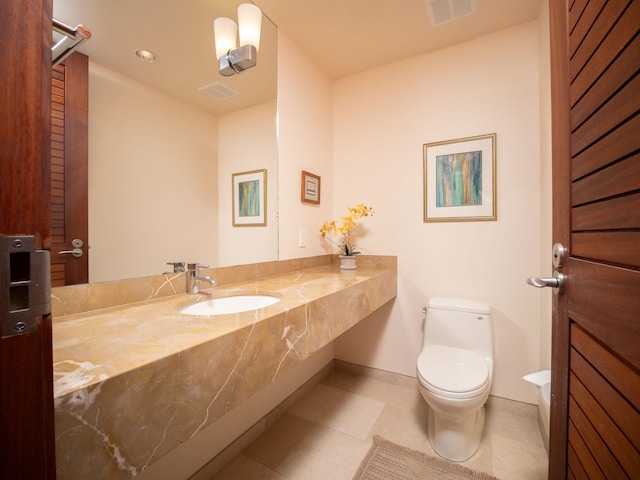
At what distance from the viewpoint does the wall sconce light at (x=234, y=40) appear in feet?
4.73

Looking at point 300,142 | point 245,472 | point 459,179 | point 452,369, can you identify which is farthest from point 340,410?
point 300,142

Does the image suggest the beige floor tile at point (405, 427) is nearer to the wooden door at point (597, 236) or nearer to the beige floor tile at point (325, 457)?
the beige floor tile at point (325, 457)

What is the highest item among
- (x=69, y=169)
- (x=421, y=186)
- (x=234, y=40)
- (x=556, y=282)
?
(x=234, y=40)

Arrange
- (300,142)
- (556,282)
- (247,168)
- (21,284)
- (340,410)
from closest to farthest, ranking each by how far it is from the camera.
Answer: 1. (21,284)
2. (556,282)
3. (247,168)
4. (340,410)
5. (300,142)

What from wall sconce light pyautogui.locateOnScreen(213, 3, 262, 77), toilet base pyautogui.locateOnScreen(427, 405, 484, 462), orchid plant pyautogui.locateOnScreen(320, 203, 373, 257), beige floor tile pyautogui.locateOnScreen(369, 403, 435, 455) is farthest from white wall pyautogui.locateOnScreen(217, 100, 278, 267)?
toilet base pyautogui.locateOnScreen(427, 405, 484, 462)

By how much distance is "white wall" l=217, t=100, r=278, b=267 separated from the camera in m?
1.56

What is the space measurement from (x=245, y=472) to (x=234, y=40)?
7.20 ft

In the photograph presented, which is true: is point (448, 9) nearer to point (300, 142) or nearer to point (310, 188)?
point (300, 142)

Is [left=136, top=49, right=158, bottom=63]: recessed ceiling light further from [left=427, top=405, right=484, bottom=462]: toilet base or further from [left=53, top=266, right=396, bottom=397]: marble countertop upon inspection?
[left=427, top=405, right=484, bottom=462]: toilet base

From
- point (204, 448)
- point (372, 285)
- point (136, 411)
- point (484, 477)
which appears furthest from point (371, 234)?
point (136, 411)

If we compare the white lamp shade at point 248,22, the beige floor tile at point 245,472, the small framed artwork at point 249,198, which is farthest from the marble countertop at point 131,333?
the white lamp shade at point 248,22

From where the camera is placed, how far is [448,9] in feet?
5.34

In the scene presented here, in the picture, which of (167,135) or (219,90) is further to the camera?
(219,90)

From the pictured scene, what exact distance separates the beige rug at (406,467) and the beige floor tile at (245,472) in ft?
1.35
